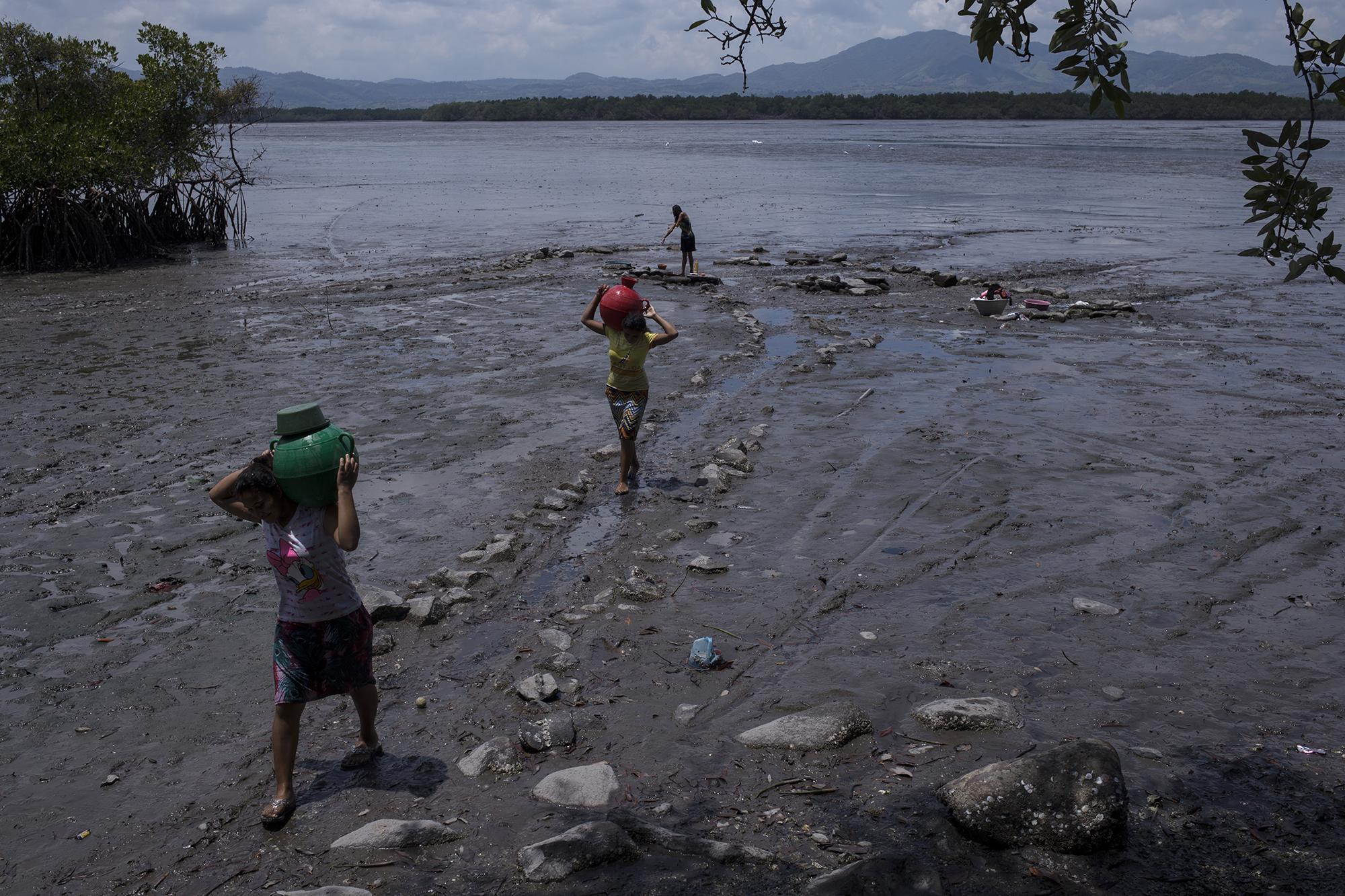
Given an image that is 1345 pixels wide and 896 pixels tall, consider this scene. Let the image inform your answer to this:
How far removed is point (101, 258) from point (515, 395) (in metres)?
17.3

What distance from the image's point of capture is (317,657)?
4.21 metres

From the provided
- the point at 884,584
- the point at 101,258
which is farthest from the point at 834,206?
the point at 884,584

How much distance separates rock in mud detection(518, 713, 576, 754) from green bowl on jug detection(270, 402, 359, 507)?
1.51 metres

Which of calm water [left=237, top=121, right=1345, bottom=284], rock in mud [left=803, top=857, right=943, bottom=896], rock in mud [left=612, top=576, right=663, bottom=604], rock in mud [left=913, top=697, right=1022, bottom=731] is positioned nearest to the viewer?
rock in mud [left=803, top=857, right=943, bottom=896]

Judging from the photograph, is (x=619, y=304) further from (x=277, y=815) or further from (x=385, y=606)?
(x=277, y=815)

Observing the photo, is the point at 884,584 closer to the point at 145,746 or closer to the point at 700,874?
the point at 700,874

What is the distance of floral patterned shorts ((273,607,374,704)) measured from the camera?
4.18 meters

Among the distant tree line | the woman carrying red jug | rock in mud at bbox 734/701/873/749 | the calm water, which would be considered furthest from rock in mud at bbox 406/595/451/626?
the distant tree line

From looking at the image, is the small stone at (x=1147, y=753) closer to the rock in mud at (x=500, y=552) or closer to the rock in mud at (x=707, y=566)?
the rock in mud at (x=707, y=566)

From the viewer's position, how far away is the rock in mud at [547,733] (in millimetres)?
4664

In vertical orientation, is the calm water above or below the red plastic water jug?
above

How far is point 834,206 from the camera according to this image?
35844 mm

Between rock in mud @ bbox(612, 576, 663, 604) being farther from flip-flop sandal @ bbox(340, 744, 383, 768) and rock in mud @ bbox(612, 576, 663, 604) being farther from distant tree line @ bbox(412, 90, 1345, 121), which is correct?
distant tree line @ bbox(412, 90, 1345, 121)

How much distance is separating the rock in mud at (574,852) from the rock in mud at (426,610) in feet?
7.53
